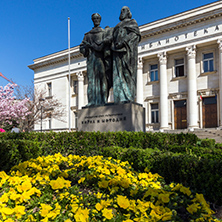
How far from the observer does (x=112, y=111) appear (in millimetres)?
9227

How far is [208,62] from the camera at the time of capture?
28812 millimetres

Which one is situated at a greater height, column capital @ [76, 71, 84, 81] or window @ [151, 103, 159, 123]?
column capital @ [76, 71, 84, 81]

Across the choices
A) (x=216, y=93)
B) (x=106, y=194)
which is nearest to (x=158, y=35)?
(x=216, y=93)

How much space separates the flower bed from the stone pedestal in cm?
458

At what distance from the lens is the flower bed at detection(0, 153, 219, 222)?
270 centimetres

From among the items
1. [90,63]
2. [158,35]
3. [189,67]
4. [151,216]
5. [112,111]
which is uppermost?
[158,35]

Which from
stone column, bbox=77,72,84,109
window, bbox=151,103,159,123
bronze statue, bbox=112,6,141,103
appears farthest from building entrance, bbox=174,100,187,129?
bronze statue, bbox=112,6,141,103

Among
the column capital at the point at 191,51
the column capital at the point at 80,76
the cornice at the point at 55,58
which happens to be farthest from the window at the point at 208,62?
the cornice at the point at 55,58

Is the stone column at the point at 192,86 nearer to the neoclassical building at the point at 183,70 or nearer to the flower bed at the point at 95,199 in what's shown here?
the neoclassical building at the point at 183,70

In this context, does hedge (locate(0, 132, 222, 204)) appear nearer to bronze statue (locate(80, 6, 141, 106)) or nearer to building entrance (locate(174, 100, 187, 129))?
bronze statue (locate(80, 6, 141, 106))

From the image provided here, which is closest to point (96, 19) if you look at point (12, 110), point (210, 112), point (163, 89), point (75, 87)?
point (163, 89)

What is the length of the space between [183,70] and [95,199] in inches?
1185

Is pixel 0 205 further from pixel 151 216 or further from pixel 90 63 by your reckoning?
pixel 90 63

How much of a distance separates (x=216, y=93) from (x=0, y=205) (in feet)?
94.0
